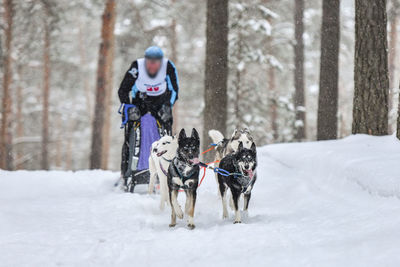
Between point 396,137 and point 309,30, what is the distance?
1483 cm

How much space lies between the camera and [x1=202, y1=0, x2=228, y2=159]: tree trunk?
8.58 metres

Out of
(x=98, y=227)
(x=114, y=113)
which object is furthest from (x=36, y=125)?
(x=98, y=227)

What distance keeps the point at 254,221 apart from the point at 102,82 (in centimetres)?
909

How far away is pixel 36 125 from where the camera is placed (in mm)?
24000

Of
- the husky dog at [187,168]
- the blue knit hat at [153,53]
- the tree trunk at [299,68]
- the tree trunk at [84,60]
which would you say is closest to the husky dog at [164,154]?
the husky dog at [187,168]

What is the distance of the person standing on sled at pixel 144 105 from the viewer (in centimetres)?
655

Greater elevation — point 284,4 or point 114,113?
point 284,4

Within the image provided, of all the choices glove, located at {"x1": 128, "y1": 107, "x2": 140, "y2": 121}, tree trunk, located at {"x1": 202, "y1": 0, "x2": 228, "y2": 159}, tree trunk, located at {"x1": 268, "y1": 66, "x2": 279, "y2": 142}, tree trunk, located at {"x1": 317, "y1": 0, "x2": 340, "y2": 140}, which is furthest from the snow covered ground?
tree trunk, located at {"x1": 268, "y1": 66, "x2": 279, "y2": 142}

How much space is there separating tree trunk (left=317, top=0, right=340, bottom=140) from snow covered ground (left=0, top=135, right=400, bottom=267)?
231 cm

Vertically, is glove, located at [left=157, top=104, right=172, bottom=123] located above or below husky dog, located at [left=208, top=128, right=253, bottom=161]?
above

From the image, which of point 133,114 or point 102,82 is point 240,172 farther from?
point 102,82

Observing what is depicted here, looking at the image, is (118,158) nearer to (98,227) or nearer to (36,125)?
(36,125)

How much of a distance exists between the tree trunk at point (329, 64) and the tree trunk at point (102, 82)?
6753mm

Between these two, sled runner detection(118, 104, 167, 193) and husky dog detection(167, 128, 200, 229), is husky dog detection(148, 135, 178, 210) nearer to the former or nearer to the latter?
husky dog detection(167, 128, 200, 229)
